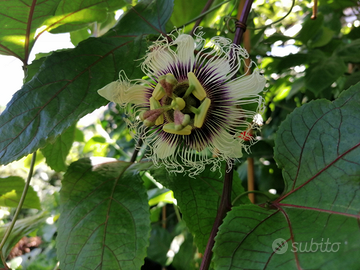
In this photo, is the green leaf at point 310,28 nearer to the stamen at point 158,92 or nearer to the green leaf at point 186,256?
the stamen at point 158,92

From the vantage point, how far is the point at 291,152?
1.88ft

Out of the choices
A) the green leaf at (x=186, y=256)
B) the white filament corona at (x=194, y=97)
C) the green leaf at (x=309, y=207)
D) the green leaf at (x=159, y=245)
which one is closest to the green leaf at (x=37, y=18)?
the white filament corona at (x=194, y=97)

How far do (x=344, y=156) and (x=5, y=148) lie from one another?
2.11 ft

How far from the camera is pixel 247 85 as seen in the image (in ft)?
1.95

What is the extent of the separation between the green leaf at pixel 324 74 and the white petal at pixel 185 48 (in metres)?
0.49

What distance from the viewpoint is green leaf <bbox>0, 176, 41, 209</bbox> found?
100 centimetres

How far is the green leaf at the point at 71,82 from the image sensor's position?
63 cm

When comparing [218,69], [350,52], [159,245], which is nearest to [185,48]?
[218,69]

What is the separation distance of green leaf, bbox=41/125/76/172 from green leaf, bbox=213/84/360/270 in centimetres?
66

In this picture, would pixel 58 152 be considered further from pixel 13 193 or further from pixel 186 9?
pixel 186 9

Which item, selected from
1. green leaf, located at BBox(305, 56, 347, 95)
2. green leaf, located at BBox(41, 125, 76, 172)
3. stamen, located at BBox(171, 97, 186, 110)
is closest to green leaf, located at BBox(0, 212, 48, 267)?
green leaf, located at BBox(41, 125, 76, 172)

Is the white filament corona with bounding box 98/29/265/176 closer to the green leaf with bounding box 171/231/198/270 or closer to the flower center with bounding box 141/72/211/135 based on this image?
the flower center with bounding box 141/72/211/135

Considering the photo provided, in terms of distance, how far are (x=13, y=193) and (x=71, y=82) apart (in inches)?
22.4

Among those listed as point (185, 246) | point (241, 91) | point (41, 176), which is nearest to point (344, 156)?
point (241, 91)
